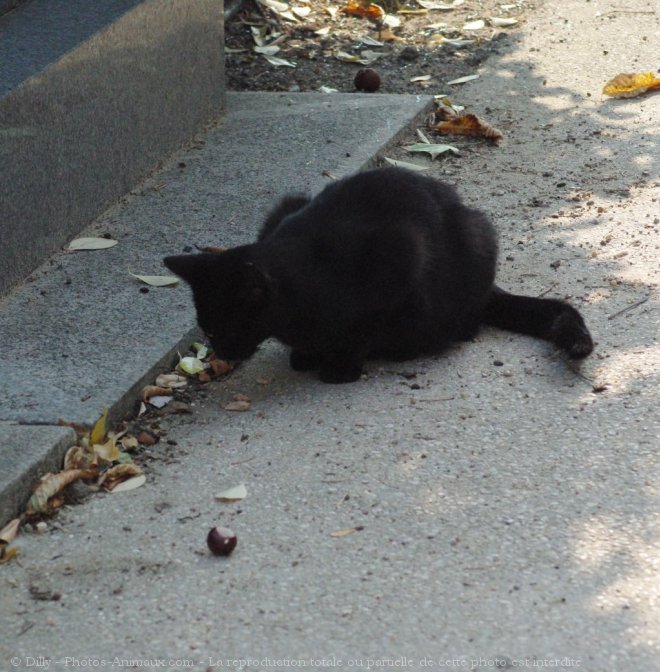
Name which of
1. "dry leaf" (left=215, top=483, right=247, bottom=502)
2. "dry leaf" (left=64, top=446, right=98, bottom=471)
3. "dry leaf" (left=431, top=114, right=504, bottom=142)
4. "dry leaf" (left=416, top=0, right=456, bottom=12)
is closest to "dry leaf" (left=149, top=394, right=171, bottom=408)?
"dry leaf" (left=64, top=446, right=98, bottom=471)

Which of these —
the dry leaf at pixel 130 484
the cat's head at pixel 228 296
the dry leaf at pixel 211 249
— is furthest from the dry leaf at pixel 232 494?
the dry leaf at pixel 211 249

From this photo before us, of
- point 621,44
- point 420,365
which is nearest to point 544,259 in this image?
point 420,365

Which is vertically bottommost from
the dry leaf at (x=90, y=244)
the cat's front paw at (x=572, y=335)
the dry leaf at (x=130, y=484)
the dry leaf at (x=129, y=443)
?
the dry leaf at (x=129, y=443)

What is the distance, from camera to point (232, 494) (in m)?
3.56

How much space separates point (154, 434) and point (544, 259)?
80.6 inches

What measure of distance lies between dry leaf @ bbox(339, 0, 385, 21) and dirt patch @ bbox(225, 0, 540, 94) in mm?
21

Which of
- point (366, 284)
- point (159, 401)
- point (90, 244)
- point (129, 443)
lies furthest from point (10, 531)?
point (90, 244)

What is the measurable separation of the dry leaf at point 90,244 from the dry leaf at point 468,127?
235cm

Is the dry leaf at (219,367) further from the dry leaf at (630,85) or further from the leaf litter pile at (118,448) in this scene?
the dry leaf at (630,85)

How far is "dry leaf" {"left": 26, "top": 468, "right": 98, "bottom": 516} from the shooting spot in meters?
3.50

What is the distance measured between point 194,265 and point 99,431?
2.13ft

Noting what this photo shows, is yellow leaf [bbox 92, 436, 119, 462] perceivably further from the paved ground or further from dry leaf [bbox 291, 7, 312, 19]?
dry leaf [bbox 291, 7, 312, 19]

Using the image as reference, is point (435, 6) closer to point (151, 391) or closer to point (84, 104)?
point (84, 104)

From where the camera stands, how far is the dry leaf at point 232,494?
355 cm
